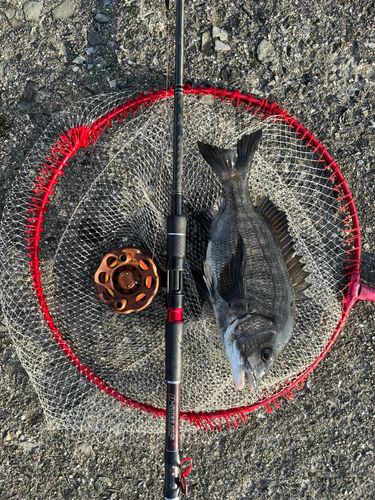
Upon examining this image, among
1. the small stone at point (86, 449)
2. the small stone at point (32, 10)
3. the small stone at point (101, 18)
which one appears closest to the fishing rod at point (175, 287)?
the small stone at point (101, 18)

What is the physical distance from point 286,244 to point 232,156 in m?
Answer: 0.64

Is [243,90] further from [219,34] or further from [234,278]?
[234,278]

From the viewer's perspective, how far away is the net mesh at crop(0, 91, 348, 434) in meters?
2.47

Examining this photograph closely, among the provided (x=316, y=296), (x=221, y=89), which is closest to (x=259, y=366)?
(x=316, y=296)

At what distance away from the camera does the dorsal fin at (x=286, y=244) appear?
7.41ft

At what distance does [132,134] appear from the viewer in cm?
250

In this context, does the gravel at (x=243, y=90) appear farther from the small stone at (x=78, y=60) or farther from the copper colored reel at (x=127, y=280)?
the copper colored reel at (x=127, y=280)

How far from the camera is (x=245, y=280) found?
2154mm

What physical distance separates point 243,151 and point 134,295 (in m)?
1.13

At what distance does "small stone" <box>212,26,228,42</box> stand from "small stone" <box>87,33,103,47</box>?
79cm

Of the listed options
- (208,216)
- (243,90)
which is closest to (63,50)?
(243,90)

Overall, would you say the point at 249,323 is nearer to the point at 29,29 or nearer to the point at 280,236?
the point at 280,236

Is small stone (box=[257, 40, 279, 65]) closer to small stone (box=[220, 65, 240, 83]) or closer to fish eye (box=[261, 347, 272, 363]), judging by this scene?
small stone (box=[220, 65, 240, 83])

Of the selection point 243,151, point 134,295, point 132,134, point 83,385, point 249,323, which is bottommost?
point 83,385
